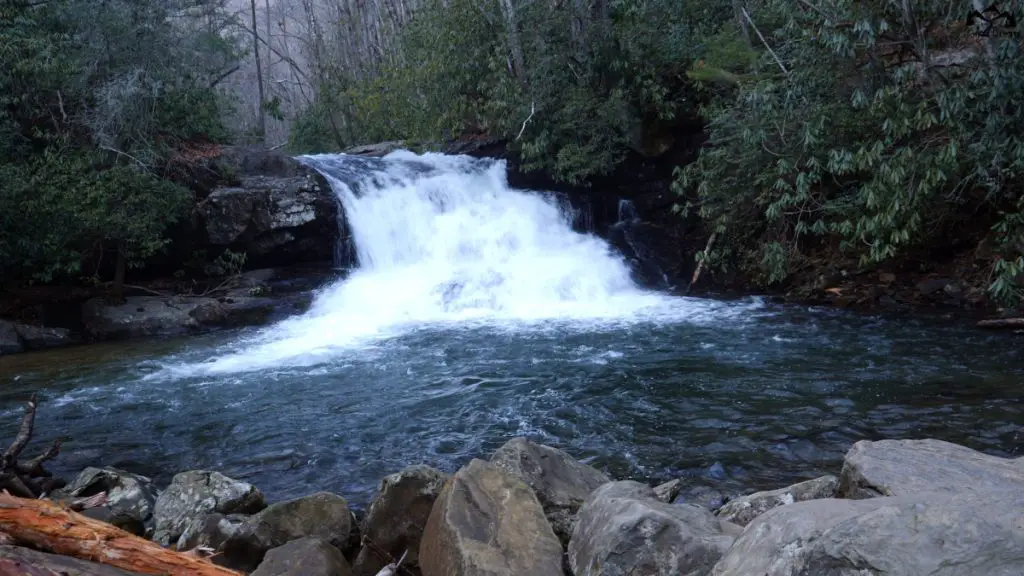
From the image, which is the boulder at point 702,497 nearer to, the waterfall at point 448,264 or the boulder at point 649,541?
the boulder at point 649,541

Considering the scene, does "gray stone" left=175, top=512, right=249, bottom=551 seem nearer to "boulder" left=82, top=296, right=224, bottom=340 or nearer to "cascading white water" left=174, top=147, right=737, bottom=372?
"cascading white water" left=174, top=147, right=737, bottom=372

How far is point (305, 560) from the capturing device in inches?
154

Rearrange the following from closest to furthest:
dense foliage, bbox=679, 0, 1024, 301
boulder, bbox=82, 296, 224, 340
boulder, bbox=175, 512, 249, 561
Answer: boulder, bbox=175, 512, 249, 561 → dense foliage, bbox=679, 0, 1024, 301 → boulder, bbox=82, 296, 224, 340

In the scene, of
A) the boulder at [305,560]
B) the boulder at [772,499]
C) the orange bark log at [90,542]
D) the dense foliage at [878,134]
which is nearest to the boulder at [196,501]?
the boulder at [305,560]

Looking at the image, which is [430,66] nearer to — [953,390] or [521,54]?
[521,54]

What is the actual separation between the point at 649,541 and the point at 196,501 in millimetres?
3088

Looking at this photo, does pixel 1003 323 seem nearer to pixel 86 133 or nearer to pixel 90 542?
pixel 90 542

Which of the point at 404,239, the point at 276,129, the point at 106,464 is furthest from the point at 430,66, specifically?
the point at 276,129

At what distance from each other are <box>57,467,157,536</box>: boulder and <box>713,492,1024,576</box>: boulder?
4.06 meters

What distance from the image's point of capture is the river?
20.0ft

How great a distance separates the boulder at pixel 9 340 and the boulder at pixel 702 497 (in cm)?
1087

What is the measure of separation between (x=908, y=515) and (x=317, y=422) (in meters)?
5.81

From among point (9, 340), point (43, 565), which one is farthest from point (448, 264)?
point (43, 565)

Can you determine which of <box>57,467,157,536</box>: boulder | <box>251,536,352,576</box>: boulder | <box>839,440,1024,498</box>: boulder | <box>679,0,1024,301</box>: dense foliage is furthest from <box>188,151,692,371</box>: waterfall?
<box>839,440,1024,498</box>: boulder
